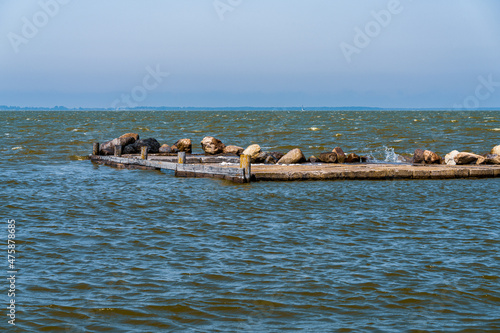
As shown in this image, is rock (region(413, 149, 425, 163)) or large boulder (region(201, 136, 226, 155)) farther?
large boulder (region(201, 136, 226, 155))

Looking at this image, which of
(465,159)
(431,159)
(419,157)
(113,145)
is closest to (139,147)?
(113,145)

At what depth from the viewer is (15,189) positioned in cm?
1719

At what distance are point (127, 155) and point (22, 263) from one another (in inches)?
774

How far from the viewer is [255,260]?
8.87 m

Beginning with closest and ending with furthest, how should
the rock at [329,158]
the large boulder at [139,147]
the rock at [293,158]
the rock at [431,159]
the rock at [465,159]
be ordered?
the rock at [465,159], the rock at [431,159], the rock at [293,158], the rock at [329,158], the large boulder at [139,147]

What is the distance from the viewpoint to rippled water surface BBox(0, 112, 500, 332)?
260 inches

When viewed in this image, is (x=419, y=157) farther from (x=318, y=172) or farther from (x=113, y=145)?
(x=113, y=145)

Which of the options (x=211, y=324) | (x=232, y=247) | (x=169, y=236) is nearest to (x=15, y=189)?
(x=169, y=236)

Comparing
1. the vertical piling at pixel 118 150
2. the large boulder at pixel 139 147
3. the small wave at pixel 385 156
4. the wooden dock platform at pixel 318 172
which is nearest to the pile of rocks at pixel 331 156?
the wooden dock platform at pixel 318 172

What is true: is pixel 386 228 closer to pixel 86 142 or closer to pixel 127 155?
pixel 127 155

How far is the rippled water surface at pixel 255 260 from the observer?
6605 millimetres

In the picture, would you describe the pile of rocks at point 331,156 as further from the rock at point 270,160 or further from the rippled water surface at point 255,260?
the rippled water surface at point 255,260

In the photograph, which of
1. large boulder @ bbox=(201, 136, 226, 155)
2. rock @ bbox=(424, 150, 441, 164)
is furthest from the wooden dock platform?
large boulder @ bbox=(201, 136, 226, 155)

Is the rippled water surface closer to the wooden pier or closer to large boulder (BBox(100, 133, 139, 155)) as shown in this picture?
the wooden pier
